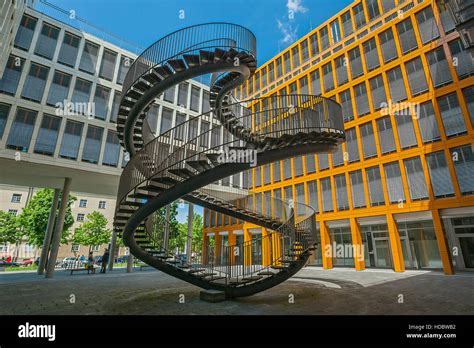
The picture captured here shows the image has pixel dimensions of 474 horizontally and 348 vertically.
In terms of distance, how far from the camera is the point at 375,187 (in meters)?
19.0

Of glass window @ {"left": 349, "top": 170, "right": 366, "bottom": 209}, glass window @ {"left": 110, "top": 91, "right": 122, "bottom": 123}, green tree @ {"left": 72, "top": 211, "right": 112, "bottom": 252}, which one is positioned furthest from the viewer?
green tree @ {"left": 72, "top": 211, "right": 112, "bottom": 252}

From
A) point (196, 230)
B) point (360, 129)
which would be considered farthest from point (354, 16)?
point (196, 230)

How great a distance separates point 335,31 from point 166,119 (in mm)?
18469

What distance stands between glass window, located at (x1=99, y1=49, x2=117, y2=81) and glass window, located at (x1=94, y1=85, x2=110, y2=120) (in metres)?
1.12

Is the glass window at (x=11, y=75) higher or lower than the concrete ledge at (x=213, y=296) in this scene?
higher

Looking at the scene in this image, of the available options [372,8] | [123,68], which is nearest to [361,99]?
[372,8]

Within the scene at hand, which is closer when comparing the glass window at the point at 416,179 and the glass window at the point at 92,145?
the glass window at the point at 416,179

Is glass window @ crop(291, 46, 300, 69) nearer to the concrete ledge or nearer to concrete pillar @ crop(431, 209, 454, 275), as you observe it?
concrete pillar @ crop(431, 209, 454, 275)

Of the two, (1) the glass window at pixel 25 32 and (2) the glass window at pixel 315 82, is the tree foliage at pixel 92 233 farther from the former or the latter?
(2) the glass window at pixel 315 82

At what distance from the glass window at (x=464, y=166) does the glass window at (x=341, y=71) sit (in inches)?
409

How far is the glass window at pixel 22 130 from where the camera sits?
15.1 meters

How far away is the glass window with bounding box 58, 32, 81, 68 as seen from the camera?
58.0ft

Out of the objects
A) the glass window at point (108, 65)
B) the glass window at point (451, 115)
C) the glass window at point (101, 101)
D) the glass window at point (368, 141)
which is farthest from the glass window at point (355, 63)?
the glass window at point (101, 101)

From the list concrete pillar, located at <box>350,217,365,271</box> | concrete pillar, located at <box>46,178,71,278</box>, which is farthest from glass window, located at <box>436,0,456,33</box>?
concrete pillar, located at <box>46,178,71,278</box>
